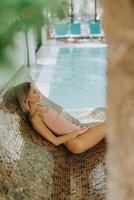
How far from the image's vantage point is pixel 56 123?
268 cm

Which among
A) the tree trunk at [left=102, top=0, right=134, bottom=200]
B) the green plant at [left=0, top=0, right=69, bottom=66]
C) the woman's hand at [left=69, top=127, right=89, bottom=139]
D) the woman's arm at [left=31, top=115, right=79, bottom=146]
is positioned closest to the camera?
the green plant at [left=0, top=0, right=69, bottom=66]

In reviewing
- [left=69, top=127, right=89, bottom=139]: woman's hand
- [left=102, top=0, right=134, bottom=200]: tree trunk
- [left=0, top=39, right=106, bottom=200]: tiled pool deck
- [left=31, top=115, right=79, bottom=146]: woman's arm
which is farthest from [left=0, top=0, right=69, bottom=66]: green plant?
[left=69, top=127, right=89, bottom=139]: woman's hand

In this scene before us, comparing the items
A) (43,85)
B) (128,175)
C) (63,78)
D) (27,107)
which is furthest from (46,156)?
(63,78)

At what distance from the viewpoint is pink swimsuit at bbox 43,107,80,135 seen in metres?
2.64

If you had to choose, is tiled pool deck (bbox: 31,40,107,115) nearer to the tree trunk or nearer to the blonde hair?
the blonde hair

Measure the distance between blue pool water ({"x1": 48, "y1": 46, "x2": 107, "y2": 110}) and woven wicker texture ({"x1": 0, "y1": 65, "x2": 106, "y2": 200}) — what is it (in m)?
1.76

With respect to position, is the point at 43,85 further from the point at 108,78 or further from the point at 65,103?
the point at 108,78

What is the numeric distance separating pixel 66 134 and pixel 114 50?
196cm

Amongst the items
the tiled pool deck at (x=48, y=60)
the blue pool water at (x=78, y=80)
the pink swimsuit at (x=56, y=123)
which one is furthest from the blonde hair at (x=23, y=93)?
the tiled pool deck at (x=48, y=60)

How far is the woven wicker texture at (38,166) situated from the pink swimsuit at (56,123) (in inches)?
4.8

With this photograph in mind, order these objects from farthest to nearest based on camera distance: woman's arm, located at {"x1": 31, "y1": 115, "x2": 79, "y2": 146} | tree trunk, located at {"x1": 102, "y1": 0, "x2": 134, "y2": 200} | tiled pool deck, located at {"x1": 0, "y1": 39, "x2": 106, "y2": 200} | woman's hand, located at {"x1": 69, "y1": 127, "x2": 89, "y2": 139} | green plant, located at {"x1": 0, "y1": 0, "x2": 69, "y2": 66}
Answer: woman's hand, located at {"x1": 69, "y1": 127, "x2": 89, "y2": 139} < woman's arm, located at {"x1": 31, "y1": 115, "x2": 79, "y2": 146} < tiled pool deck, located at {"x1": 0, "y1": 39, "x2": 106, "y2": 200} < tree trunk, located at {"x1": 102, "y1": 0, "x2": 134, "y2": 200} < green plant, located at {"x1": 0, "y1": 0, "x2": 69, "y2": 66}

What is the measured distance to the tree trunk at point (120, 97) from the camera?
67 cm

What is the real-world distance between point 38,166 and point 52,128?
594 mm

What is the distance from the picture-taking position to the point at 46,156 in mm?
2279
